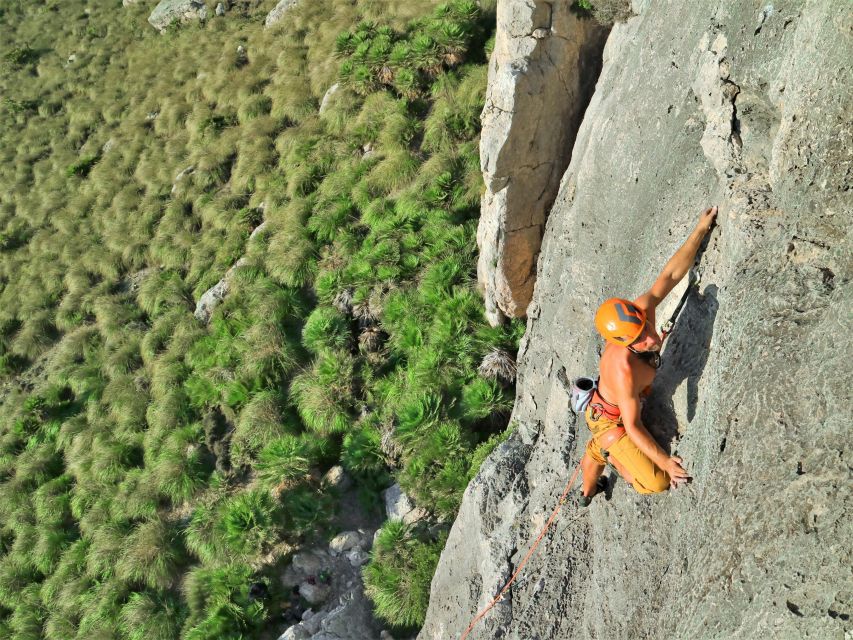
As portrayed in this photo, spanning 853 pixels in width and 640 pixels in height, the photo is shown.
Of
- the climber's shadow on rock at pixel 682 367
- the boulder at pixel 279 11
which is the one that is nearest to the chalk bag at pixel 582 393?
the climber's shadow on rock at pixel 682 367

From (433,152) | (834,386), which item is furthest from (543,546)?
(433,152)

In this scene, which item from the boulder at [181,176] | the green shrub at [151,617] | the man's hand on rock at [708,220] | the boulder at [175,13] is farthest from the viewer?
the boulder at [175,13]

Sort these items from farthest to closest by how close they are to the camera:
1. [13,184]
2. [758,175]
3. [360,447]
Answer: [13,184] → [360,447] → [758,175]

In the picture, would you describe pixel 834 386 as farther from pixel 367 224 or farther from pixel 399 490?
pixel 367 224

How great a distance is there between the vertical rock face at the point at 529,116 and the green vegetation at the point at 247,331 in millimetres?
1740

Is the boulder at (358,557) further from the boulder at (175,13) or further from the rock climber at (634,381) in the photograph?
the boulder at (175,13)

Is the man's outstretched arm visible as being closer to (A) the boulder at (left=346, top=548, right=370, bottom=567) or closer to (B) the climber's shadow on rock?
(B) the climber's shadow on rock

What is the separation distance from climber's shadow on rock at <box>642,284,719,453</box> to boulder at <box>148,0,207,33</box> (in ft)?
80.5

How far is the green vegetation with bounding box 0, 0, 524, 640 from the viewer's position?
9086 mm

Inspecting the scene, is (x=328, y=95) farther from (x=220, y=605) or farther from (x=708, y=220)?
(x=708, y=220)

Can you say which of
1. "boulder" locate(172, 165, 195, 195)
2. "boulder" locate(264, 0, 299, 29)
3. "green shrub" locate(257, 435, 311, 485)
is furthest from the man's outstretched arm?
"boulder" locate(264, 0, 299, 29)

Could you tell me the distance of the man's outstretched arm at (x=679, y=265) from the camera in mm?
4369

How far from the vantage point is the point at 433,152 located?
12.8m

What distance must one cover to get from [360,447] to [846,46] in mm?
7883
